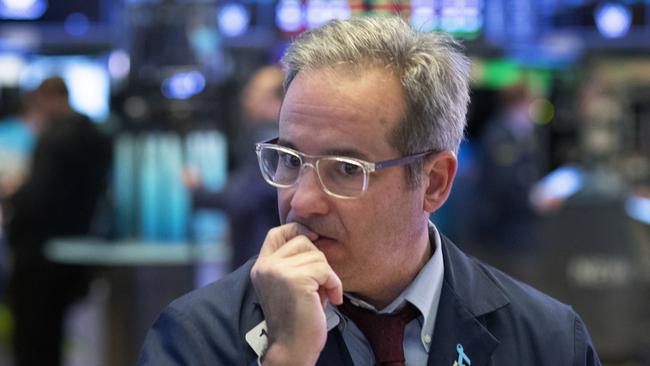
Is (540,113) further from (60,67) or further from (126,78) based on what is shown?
(126,78)

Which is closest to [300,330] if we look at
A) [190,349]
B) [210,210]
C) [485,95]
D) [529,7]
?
[190,349]

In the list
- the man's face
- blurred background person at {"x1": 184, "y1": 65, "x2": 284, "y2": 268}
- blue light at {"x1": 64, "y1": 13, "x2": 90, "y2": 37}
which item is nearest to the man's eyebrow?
the man's face

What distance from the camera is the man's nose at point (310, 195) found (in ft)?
7.29

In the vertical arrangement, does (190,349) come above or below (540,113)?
above

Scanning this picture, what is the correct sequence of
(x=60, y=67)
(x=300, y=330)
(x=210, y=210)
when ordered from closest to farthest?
(x=300, y=330) → (x=210, y=210) → (x=60, y=67)

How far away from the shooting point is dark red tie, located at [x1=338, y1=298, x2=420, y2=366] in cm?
229

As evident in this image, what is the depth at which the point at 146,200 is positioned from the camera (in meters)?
6.79

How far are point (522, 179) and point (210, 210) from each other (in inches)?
104

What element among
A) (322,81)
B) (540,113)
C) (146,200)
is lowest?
(540,113)

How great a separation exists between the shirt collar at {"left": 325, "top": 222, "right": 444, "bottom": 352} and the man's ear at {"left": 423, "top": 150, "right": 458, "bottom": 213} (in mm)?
113

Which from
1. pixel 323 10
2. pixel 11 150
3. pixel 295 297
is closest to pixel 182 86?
pixel 323 10

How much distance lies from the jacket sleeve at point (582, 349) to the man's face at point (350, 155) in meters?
0.39

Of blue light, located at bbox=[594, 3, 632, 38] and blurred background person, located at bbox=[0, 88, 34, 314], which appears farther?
blurred background person, located at bbox=[0, 88, 34, 314]

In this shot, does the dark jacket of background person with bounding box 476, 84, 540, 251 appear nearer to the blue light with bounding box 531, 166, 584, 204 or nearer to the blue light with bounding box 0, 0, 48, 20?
the blue light with bounding box 531, 166, 584, 204
